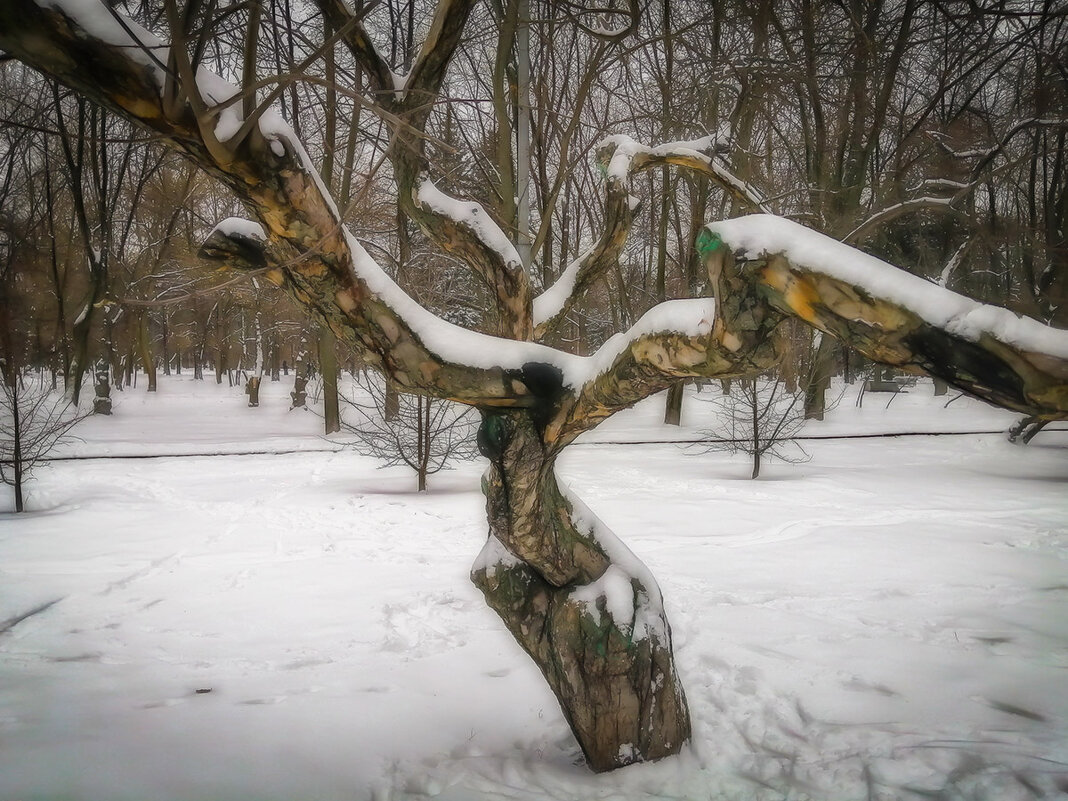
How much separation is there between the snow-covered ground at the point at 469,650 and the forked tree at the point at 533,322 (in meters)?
0.61

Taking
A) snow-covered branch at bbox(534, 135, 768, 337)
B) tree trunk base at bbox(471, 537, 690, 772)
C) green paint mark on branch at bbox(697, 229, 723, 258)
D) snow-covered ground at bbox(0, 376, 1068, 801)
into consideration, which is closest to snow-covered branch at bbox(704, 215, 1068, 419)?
green paint mark on branch at bbox(697, 229, 723, 258)

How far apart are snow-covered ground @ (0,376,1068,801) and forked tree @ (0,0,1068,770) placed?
2.00 feet

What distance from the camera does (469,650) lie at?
402 cm

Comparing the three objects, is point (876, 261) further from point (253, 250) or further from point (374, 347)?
point (253, 250)

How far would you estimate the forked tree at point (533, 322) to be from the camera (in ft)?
5.58

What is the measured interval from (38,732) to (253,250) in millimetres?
2367

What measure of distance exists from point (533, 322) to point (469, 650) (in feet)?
6.74

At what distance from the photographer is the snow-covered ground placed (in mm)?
2715

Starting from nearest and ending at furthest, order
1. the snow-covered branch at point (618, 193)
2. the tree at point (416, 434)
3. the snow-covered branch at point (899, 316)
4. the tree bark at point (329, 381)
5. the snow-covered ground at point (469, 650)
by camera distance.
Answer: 1. the snow-covered branch at point (899, 316)
2. the snow-covered ground at point (469, 650)
3. the snow-covered branch at point (618, 193)
4. the tree at point (416, 434)
5. the tree bark at point (329, 381)

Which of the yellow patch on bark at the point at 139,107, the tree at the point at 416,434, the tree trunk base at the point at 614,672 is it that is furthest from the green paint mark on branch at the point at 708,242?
the tree at the point at 416,434

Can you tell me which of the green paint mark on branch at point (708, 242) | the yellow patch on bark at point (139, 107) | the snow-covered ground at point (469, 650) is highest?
the yellow patch on bark at point (139, 107)

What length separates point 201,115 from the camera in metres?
1.81

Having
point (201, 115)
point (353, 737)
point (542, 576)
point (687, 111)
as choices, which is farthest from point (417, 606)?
point (687, 111)

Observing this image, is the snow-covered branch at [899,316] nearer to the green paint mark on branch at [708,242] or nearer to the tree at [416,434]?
the green paint mark on branch at [708,242]
